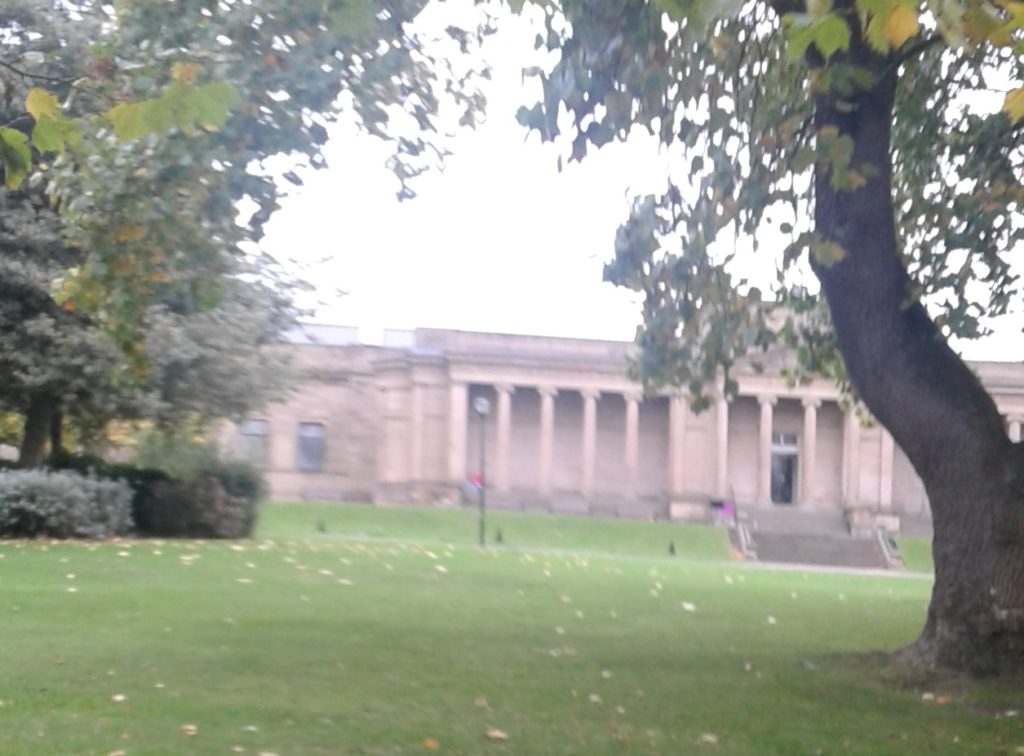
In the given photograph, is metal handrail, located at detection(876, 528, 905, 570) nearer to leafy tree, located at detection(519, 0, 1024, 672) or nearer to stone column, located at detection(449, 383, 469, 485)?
stone column, located at detection(449, 383, 469, 485)

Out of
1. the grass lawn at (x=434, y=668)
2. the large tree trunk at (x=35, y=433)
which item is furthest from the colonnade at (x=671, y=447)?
the grass lawn at (x=434, y=668)

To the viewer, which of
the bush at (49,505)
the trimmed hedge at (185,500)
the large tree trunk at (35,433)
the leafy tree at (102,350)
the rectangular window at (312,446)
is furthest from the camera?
the rectangular window at (312,446)

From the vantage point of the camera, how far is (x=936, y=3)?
4668 millimetres

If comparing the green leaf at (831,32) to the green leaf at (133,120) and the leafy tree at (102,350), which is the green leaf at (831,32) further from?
the leafy tree at (102,350)

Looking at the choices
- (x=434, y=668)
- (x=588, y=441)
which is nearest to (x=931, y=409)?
(x=434, y=668)

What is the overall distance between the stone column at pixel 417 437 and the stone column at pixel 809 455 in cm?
1689

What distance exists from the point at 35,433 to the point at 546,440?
31040mm

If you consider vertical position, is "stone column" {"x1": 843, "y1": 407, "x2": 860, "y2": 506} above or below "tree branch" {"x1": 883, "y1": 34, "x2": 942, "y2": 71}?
below

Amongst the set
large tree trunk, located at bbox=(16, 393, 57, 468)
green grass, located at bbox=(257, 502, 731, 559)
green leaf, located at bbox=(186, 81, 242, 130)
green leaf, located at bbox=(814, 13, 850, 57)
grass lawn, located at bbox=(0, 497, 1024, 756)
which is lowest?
green grass, located at bbox=(257, 502, 731, 559)

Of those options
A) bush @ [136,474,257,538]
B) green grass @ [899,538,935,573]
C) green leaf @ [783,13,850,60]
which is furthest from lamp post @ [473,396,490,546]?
green leaf @ [783,13,850,60]

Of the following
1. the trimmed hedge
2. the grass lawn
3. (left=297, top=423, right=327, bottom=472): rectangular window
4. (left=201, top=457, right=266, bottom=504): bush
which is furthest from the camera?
(left=297, top=423, right=327, bottom=472): rectangular window

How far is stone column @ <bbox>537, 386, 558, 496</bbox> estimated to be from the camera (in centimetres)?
5409

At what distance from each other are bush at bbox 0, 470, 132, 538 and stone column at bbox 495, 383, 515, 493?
32.2m

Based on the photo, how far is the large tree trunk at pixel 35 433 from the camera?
24.4 m
